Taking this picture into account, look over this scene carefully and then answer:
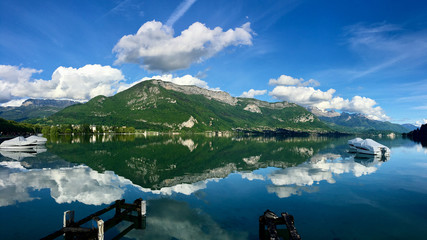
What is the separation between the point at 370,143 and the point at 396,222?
6699 cm

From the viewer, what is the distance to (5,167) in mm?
40125

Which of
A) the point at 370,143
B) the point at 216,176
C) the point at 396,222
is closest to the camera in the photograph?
the point at 396,222

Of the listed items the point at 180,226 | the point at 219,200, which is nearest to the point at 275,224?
the point at 180,226

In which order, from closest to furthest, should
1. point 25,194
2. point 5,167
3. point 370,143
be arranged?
point 25,194, point 5,167, point 370,143

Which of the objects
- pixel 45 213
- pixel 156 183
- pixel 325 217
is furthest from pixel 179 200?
pixel 325 217

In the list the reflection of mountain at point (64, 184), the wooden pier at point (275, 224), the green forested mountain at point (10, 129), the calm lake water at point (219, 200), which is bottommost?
the calm lake water at point (219, 200)

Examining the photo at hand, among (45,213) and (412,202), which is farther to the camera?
(412,202)

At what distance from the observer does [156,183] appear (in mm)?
29438

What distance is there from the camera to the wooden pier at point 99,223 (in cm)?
1209

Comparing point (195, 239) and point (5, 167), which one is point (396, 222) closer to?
point (195, 239)

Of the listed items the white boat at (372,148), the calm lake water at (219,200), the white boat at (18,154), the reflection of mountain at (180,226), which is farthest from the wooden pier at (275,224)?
the white boat at (372,148)

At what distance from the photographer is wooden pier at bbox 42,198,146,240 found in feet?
39.7

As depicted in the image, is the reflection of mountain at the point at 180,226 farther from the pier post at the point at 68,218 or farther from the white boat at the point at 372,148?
the white boat at the point at 372,148

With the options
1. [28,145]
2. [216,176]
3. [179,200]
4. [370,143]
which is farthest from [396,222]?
[28,145]
